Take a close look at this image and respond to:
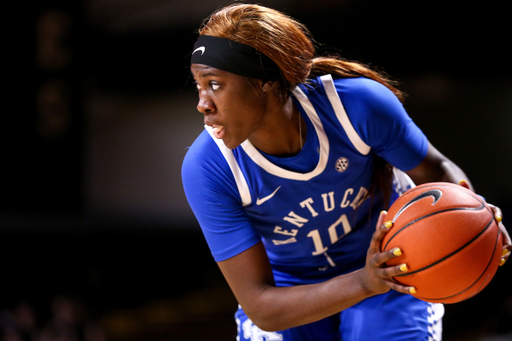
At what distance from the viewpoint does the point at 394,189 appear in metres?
2.03

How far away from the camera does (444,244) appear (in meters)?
1.37

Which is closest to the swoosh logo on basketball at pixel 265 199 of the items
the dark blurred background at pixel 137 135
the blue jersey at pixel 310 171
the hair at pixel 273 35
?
the blue jersey at pixel 310 171

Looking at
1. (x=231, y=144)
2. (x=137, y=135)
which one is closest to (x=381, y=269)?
(x=231, y=144)

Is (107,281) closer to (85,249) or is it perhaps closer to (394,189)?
(85,249)

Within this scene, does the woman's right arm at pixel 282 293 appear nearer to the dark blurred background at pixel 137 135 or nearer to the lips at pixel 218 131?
the lips at pixel 218 131

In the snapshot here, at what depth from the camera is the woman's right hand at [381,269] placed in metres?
1.33

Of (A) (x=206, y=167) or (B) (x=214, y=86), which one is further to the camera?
(A) (x=206, y=167)

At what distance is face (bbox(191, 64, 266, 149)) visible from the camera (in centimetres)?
152

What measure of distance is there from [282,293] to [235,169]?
1.51 ft

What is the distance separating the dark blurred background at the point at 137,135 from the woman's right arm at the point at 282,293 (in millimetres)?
2637

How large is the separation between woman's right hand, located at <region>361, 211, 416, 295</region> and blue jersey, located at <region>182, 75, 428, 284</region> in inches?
17.0

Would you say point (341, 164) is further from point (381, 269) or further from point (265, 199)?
point (381, 269)

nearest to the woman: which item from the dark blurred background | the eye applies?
the eye

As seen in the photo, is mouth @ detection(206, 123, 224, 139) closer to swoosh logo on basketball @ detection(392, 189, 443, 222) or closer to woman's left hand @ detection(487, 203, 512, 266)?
swoosh logo on basketball @ detection(392, 189, 443, 222)
